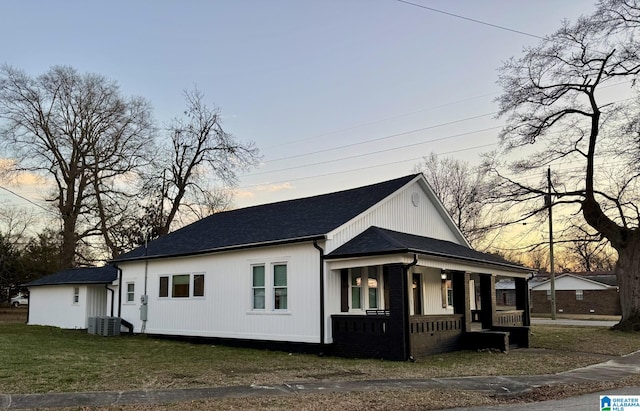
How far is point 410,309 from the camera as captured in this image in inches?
687

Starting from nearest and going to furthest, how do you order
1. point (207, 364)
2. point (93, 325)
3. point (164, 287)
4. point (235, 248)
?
point (207, 364) < point (235, 248) < point (164, 287) < point (93, 325)

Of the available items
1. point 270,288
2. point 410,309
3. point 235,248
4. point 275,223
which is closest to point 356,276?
point 410,309

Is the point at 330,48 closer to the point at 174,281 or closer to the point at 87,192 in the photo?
the point at 174,281

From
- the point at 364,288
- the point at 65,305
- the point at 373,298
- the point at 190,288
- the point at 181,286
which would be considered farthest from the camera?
the point at 65,305

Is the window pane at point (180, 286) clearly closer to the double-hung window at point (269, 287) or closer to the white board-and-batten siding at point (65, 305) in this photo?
the double-hung window at point (269, 287)

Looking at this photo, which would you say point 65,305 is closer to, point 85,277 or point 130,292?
point 85,277

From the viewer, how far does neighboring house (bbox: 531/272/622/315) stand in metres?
48.1

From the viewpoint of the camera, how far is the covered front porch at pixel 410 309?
47.0ft

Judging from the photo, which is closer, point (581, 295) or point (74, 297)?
point (74, 297)

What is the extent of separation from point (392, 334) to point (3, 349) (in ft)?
36.1

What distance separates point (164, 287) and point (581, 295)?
41029 mm

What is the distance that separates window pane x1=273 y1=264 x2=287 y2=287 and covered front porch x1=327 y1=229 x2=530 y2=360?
1.80 m

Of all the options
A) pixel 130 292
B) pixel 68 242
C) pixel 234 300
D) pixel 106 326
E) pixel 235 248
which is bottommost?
pixel 106 326

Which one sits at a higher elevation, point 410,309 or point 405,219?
point 405,219
